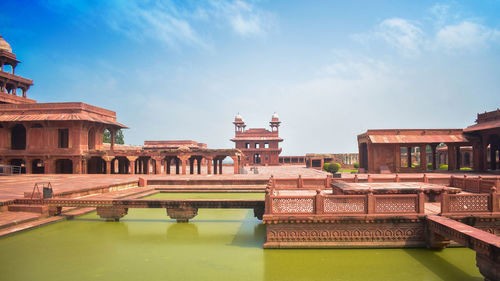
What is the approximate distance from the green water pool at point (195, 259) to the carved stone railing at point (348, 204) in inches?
36.9

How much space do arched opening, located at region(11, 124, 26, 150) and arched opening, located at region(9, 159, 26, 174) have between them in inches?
49.2

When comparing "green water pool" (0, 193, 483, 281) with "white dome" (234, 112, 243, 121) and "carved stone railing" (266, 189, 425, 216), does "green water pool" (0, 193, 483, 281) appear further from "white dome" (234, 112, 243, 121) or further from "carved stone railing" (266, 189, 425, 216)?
"white dome" (234, 112, 243, 121)

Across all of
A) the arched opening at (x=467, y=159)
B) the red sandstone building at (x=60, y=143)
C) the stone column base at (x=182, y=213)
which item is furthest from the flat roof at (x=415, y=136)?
the stone column base at (x=182, y=213)

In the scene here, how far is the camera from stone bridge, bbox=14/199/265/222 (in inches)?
401

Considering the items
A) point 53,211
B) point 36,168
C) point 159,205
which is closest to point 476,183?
point 159,205

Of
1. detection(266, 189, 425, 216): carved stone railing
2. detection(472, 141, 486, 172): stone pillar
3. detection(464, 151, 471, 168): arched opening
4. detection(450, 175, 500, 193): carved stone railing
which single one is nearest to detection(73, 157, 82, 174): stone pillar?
detection(266, 189, 425, 216): carved stone railing

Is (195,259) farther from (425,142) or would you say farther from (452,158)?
(452,158)

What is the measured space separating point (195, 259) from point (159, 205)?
3444 millimetres

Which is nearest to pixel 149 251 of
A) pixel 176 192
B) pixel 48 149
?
pixel 176 192

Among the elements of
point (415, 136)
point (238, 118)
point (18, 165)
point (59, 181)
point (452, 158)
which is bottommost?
point (59, 181)

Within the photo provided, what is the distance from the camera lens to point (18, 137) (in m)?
29.6

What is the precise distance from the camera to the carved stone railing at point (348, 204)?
7.86 metres

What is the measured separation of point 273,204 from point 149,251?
3419 millimetres

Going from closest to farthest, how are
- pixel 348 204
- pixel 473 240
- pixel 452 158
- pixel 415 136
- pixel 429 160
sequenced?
1. pixel 473 240
2. pixel 348 204
3. pixel 415 136
4. pixel 452 158
5. pixel 429 160
